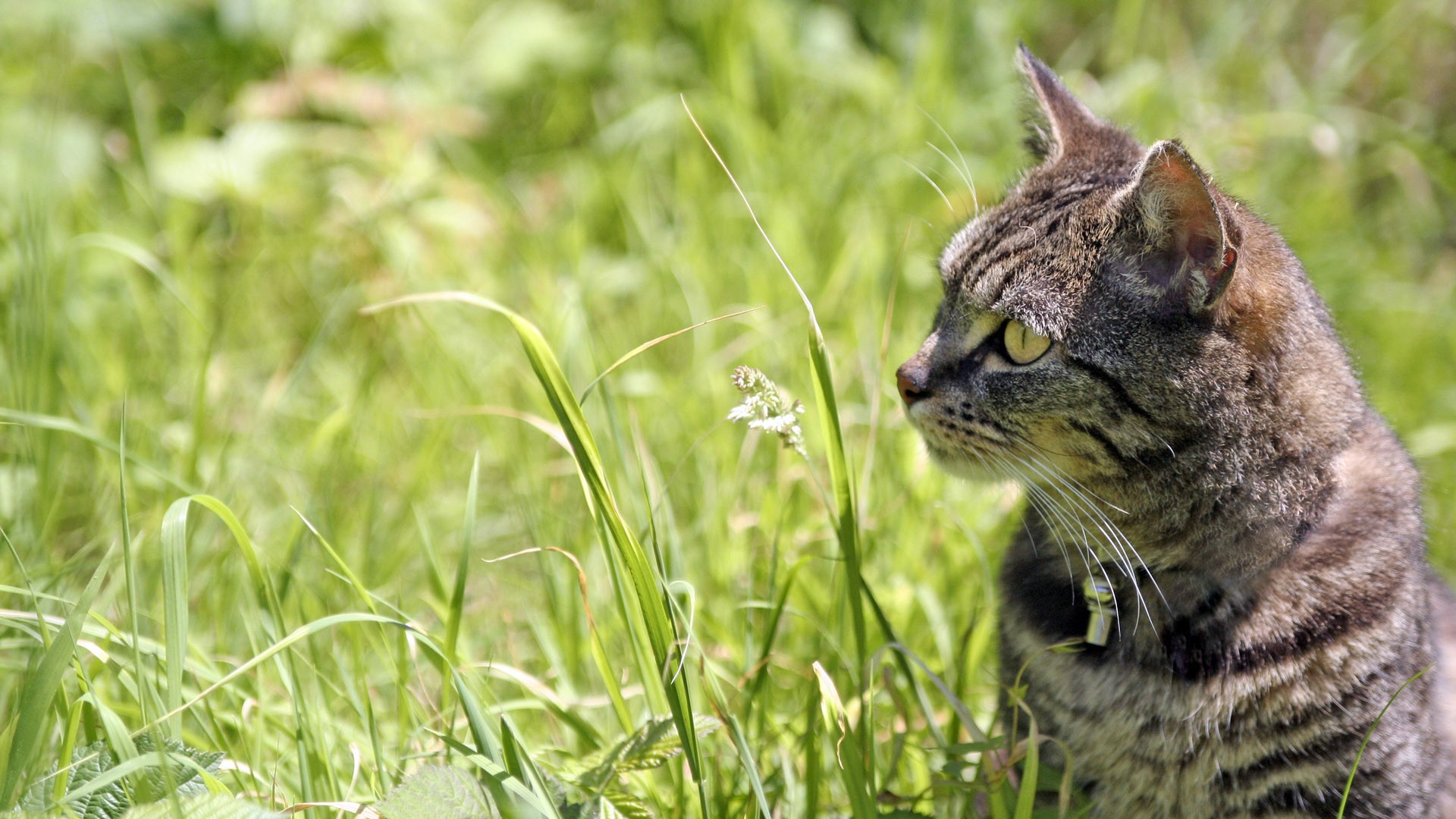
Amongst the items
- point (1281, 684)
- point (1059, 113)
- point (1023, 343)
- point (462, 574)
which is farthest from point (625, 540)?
point (1059, 113)

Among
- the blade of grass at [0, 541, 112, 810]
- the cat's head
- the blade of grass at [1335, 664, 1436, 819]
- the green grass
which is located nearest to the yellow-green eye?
the cat's head

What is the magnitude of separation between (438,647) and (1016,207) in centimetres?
Answer: 110

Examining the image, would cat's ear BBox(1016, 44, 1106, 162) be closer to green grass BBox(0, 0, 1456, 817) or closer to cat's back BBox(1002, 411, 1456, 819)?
green grass BBox(0, 0, 1456, 817)

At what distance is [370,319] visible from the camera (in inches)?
116

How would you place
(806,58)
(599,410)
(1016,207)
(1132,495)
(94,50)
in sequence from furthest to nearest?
(806,58), (94,50), (599,410), (1016,207), (1132,495)

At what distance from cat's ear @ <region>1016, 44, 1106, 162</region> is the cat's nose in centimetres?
49

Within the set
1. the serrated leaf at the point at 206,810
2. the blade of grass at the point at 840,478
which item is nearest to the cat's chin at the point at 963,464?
the blade of grass at the point at 840,478

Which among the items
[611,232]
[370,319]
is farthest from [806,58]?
[370,319]

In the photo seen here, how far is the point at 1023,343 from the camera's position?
1.54 m

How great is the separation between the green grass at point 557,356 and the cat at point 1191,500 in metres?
0.18

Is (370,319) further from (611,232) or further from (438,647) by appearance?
(438,647)

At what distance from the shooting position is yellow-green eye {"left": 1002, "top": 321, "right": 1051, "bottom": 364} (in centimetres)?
151

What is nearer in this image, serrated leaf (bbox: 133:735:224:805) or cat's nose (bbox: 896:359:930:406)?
serrated leaf (bbox: 133:735:224:805)

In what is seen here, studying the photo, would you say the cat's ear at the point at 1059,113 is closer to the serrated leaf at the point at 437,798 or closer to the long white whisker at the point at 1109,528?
the long white whisker at the point at 1109,528
